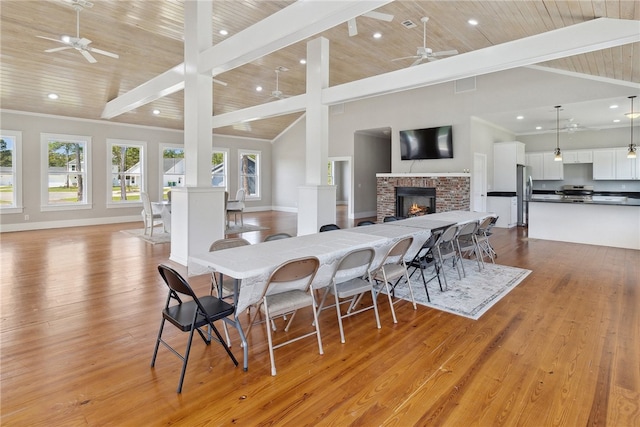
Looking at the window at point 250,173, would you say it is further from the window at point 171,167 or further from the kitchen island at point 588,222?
the kitchen island at point 588,222

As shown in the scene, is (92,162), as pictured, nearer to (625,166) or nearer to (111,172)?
(111,172)

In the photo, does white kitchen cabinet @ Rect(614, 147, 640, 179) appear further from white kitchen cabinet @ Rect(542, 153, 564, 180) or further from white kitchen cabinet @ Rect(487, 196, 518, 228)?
white kitchen cabinet @ Rect(487, 196, 518, 228)

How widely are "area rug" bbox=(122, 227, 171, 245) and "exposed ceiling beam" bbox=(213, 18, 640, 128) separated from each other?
4.85 m

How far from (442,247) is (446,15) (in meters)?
3.39

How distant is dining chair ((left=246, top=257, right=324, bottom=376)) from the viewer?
7.45ft

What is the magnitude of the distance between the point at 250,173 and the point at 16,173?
273 inches

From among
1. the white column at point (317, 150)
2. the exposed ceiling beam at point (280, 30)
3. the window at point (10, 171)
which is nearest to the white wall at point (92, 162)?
the window at point (10, 171)

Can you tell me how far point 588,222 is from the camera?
6.81 m

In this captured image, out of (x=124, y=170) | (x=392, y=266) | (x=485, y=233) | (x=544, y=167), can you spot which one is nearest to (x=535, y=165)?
(x=544, y=167)

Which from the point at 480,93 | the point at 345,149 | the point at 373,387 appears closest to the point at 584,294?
the point at 373,387

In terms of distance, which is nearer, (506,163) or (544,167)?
(506,163)

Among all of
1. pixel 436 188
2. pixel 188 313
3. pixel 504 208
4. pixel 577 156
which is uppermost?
pixel 577 156

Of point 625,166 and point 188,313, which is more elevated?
point 625,166

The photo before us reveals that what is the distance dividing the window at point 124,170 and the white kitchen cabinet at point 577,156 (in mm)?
→ 12392
